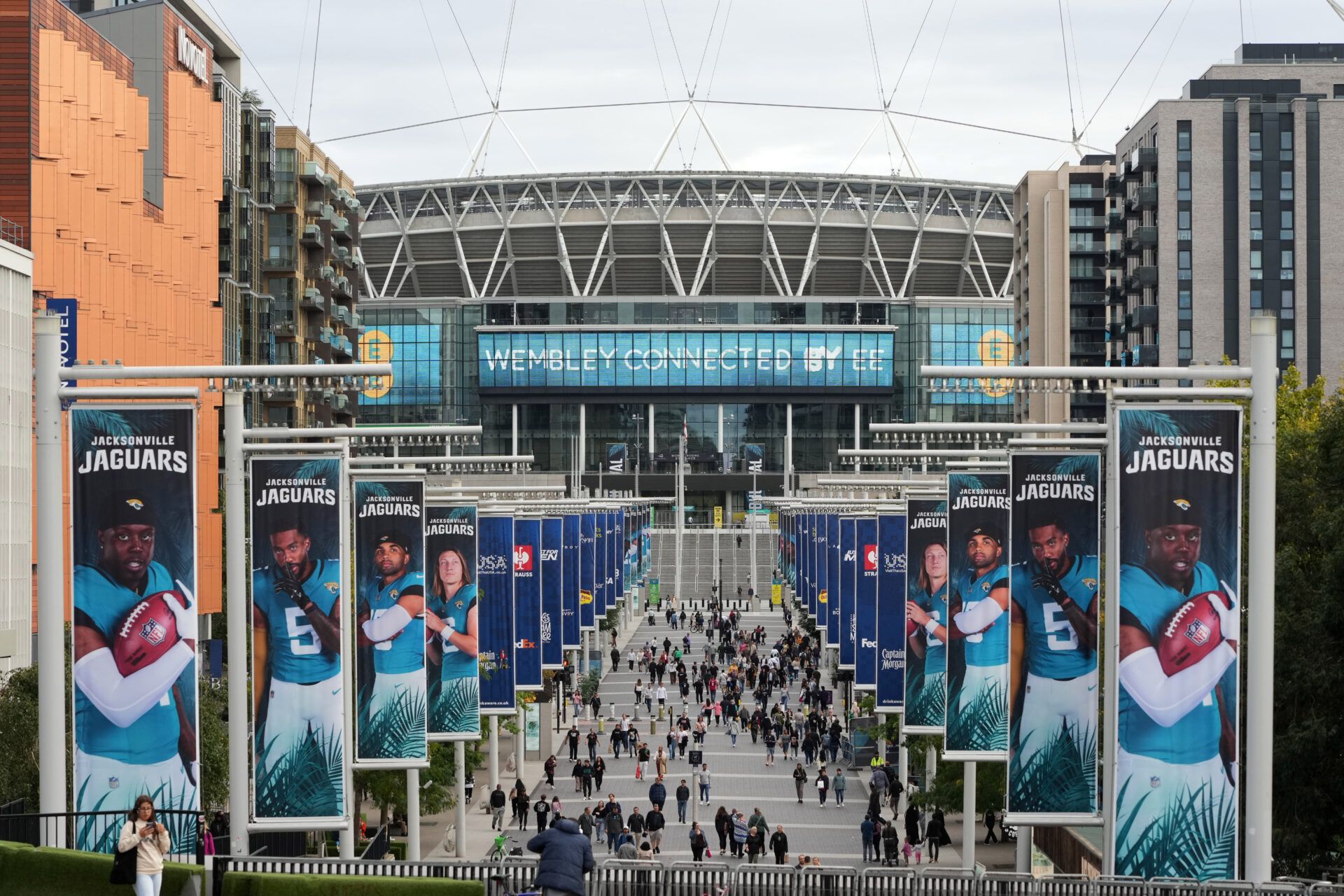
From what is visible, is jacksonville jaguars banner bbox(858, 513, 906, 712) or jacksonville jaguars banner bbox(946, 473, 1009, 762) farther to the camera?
jacksonville jaguars banner bbox(858, 513, 906, 712)

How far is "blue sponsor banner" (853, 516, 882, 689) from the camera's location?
140 ft

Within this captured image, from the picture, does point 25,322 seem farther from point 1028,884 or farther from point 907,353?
point 907,353

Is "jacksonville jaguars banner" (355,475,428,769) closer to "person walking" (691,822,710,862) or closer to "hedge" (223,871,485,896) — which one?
"hedge" (223,871,485,896)

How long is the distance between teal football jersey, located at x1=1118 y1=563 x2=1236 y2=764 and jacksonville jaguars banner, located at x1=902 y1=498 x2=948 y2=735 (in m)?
12.9

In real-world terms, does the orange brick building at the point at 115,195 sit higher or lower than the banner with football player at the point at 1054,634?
higher

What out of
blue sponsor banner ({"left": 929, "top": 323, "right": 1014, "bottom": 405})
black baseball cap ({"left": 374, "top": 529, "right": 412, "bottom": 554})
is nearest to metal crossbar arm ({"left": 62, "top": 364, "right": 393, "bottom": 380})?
black baseball cap ({"left": 374, "top": 529, "right": 412, "bottom": 554})

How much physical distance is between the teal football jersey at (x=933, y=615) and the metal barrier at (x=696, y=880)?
40.0 feet

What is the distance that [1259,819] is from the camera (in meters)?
19.3

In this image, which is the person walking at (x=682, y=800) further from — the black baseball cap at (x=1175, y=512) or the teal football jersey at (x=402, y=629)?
the black baseball cap at (x=1175, y=512)

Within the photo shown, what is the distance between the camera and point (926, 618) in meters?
33.9

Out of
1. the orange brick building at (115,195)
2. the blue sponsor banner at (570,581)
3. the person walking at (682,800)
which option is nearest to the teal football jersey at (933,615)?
the person walking at (682,800)

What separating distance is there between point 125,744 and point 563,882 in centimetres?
561

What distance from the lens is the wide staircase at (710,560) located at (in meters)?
126

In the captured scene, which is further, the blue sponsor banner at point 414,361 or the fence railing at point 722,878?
the blue sponsor banner at point 414,361
